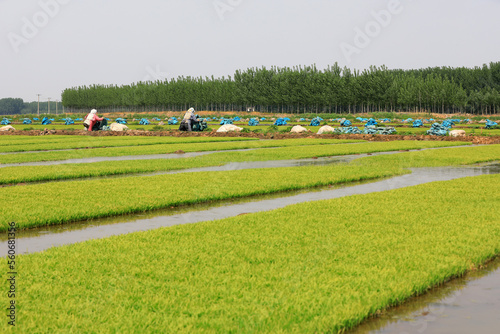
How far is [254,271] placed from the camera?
8898 millimetres

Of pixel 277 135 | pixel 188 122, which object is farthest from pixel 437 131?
pixel 188 122

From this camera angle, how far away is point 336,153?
36.5 meters

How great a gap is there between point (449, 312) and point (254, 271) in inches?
126

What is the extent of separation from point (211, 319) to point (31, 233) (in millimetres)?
7770

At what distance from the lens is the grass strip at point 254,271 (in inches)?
272

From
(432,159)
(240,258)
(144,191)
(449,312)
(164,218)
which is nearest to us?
(449,312)

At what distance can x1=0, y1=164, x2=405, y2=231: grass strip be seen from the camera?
47.7ft

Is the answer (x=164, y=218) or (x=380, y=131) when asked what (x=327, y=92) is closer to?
(x=380, y=131)

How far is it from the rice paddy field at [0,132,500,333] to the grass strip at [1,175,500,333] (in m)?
0.02

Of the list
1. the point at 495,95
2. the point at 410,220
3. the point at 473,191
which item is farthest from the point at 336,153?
the point at 495,95

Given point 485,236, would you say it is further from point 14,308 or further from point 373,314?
point 14,308

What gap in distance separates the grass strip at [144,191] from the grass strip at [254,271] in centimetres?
341

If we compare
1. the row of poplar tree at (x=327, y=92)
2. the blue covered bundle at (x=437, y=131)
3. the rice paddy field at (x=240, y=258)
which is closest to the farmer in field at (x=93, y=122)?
the blue covered bundle at (x=437, y=131)

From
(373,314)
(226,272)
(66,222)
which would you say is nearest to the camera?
(373,314)
